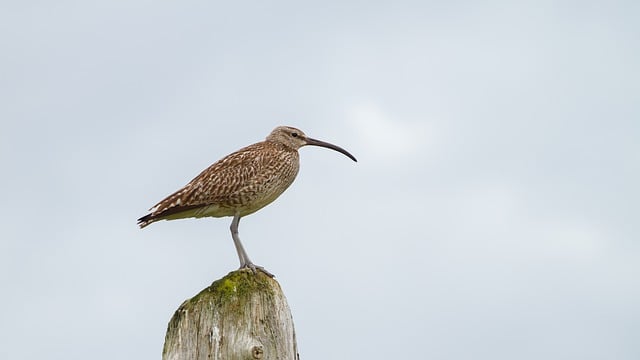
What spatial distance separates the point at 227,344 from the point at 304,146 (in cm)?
846

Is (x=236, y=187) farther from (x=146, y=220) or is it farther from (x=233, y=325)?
(x=233, y=325)

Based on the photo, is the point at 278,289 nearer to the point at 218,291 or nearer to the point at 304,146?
the point at 218,291

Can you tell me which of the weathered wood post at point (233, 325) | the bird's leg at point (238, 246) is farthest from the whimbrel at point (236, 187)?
the weathered wood post at point (233, 325)

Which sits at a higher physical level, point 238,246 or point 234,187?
point 234,187

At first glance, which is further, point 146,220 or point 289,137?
point 289,137

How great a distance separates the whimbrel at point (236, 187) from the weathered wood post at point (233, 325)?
208 inches

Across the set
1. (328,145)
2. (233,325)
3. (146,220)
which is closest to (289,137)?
(328,145)

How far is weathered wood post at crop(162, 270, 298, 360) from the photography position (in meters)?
Result: 6.13

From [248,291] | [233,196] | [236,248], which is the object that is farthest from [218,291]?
[233,196]

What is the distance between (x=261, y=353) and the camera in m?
6.16

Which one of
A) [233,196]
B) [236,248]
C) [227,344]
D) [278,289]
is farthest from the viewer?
[233,196]

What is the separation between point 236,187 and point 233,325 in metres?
6.55

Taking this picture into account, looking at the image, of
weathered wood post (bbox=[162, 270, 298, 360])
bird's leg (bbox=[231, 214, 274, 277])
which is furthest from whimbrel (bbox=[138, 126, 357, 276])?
weathered wood post (bbox=[162, 270, 298, 360])

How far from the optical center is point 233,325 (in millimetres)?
6230
